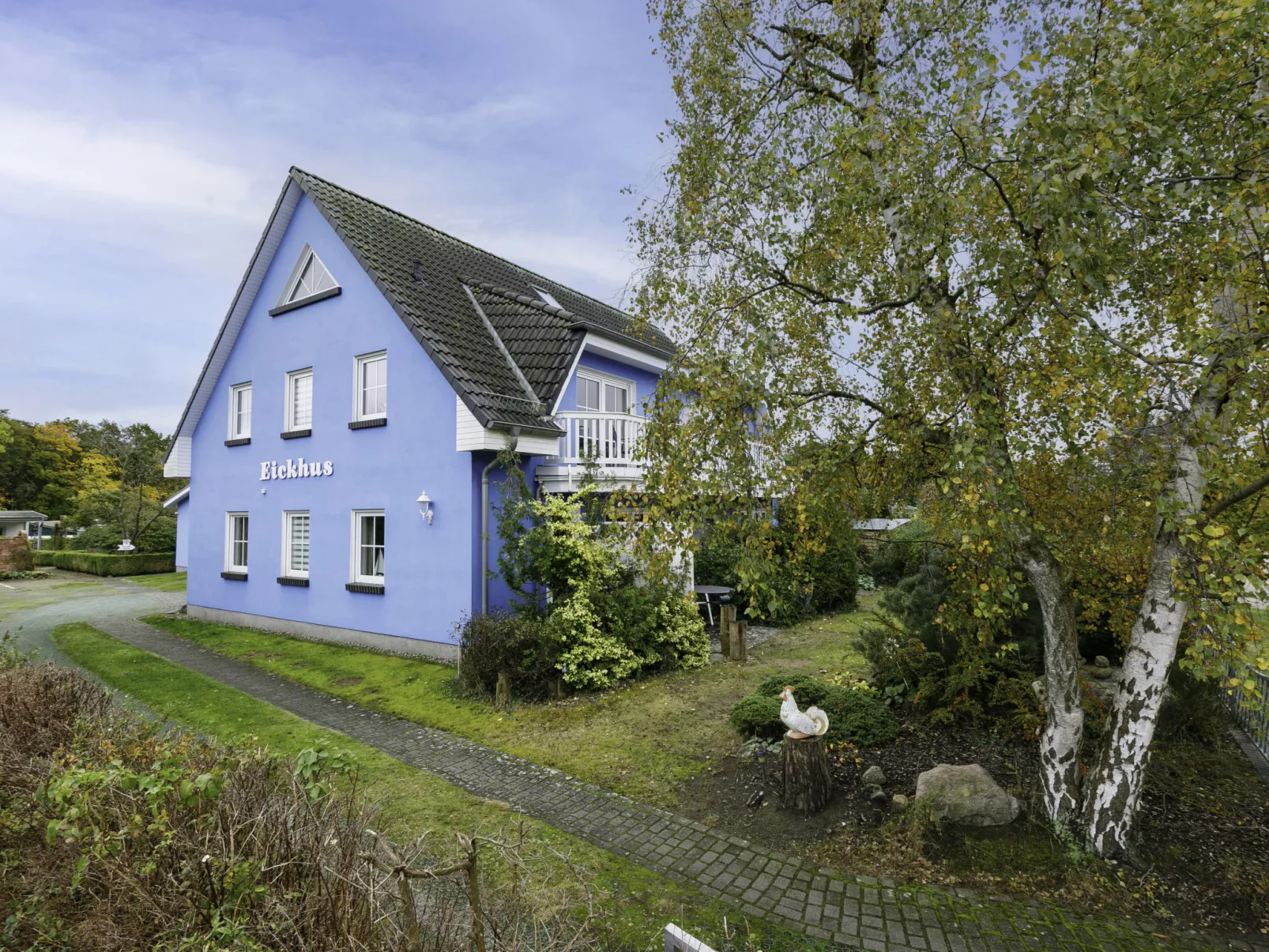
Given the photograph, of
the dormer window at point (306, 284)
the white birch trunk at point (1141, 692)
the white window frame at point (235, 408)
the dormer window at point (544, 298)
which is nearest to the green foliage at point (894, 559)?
the dormer window at point (544, 298)

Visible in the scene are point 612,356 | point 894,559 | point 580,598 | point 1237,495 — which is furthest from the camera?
point 894,559

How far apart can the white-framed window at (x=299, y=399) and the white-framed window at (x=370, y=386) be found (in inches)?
73.2

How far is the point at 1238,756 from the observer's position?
6469mm

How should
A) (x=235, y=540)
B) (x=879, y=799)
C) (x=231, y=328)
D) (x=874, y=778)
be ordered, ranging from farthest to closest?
1. (x=235, y=540)
2. (x=231, y=328)
3. (x=874, y=778)
4. (x=879, y=799)

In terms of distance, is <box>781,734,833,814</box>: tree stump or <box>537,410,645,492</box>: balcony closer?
<box>781,734,833,814</box>: tree stump

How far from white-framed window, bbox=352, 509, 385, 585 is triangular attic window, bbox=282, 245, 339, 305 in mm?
4945

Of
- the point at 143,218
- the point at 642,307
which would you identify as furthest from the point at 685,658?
the point at 143,218

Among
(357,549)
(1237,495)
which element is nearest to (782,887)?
(1237,495)

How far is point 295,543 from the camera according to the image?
45.1 ft

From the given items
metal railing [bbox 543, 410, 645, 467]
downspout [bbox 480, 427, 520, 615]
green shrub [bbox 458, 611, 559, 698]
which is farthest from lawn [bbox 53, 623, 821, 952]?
metal railing [bbox 543, 410, 645, 467]

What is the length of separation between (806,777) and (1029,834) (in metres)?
1.63

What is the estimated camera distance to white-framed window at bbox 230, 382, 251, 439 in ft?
50.4

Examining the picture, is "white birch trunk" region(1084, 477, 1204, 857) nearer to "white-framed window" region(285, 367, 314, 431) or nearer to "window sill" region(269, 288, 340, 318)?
"window sill" region(269, 288, 340, 318)

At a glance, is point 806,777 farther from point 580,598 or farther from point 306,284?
point 306,284
